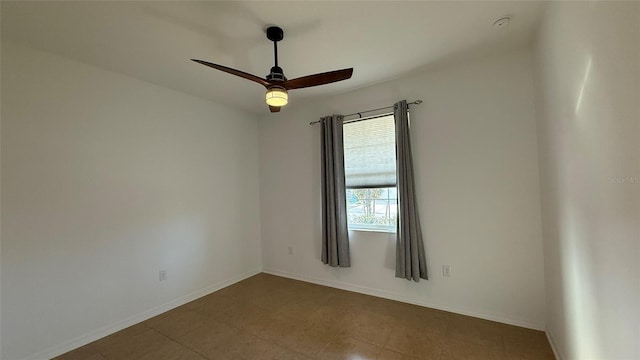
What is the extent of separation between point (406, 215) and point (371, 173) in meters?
0.70

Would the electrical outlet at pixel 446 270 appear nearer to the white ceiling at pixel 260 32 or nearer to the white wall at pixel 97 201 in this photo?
the white ceiling at pixel 260 32

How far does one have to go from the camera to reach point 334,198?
3346 mm

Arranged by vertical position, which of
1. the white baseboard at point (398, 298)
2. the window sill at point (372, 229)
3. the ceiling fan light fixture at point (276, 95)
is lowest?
the white baseboard at point (398, 298)

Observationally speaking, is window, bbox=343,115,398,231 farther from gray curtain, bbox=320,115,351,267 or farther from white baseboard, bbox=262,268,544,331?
white baseboard, bbox=262,268,544,331

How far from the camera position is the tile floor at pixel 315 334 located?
2.10 meters

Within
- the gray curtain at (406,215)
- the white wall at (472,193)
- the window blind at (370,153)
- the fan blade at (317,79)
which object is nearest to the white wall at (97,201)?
the white wall at (472,193)

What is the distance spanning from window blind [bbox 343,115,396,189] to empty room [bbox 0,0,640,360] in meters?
0.03

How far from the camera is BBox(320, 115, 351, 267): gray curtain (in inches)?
130

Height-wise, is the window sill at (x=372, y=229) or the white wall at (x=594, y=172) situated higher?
the white wall at (x=594, y=172)

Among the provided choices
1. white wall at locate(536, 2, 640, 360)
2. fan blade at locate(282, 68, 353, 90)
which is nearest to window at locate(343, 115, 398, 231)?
fan blade at locate(282, 68, 353, 90)

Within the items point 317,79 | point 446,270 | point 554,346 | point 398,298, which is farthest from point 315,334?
point 317,79

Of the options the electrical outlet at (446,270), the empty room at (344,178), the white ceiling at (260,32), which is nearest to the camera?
the empty room at (344,178)

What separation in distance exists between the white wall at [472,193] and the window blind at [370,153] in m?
0.25

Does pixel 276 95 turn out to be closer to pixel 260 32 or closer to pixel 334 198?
pixel 260 32
